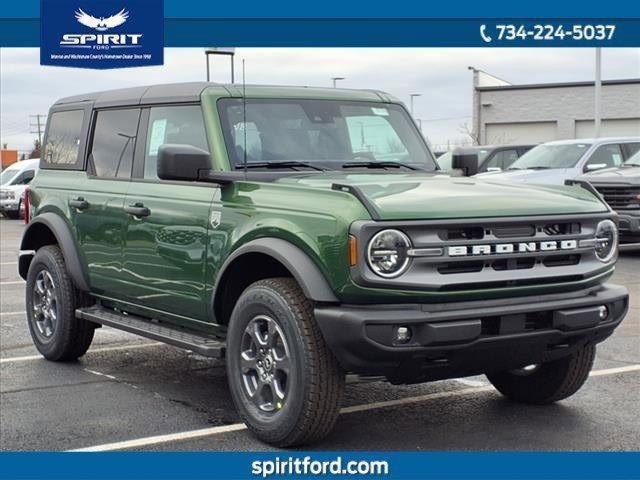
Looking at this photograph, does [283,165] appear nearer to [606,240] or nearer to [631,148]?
[606,240]

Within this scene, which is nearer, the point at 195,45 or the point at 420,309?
the point at 420,309

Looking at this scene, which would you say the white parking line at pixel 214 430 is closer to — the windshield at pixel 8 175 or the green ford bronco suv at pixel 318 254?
the green ford bronco suv at pixel 318 254

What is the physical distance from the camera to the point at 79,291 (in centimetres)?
742

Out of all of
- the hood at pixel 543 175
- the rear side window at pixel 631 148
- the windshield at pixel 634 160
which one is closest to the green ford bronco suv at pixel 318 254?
the windshield at pixel 634 160

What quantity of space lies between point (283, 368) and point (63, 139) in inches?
146

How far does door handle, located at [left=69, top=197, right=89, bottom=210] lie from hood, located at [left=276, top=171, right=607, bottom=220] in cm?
203

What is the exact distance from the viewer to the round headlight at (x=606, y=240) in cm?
546

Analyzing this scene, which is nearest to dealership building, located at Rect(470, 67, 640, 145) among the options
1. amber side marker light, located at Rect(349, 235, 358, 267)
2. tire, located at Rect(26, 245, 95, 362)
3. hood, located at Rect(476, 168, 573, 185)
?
hood, located at Rect(476, 168, 573, 185)

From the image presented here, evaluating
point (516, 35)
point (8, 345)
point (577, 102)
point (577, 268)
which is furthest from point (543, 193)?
point (577, 102)

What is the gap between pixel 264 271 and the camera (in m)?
5.61

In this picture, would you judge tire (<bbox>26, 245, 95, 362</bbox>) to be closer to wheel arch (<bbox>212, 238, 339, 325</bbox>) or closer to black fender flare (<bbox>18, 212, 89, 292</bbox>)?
black fender flare (<bbox>18, 212, 89, 292</bbox>)

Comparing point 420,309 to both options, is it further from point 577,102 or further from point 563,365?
point 577,102

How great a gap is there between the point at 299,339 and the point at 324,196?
741 mm

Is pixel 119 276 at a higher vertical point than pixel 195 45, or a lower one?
lower
